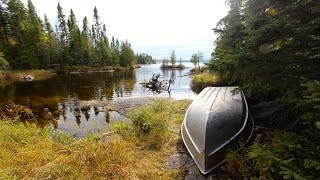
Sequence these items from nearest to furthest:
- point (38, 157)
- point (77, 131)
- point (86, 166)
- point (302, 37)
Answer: point (302, 37) < point (86, 166) < point (38, 157) < point (77, 131)

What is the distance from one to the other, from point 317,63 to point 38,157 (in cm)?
622

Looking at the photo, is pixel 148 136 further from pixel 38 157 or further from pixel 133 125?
pixel 38 157

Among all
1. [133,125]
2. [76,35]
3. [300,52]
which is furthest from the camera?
[76,35]

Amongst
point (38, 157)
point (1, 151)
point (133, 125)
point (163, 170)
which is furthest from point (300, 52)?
point (1, 151)

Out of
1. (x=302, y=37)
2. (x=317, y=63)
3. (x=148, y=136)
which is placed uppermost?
(x=302, y=37)

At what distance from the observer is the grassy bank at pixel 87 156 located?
15.9 feet

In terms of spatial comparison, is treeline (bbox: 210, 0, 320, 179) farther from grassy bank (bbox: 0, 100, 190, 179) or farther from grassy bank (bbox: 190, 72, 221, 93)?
grassy bank (bbox: 190, 72, 221, 93)

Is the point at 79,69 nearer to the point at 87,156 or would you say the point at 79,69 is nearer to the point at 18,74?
the point at 18,74

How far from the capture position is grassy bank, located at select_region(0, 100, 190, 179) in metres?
4.84

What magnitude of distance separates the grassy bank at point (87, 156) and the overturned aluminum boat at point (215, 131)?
0.70m

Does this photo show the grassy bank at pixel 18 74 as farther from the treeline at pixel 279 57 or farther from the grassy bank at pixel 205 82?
the treeline at pixel 279 57

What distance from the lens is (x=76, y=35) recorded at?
54469 millimetres

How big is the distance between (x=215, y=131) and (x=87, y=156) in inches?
120

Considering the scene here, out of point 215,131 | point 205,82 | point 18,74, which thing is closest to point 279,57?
A: point 215,131
